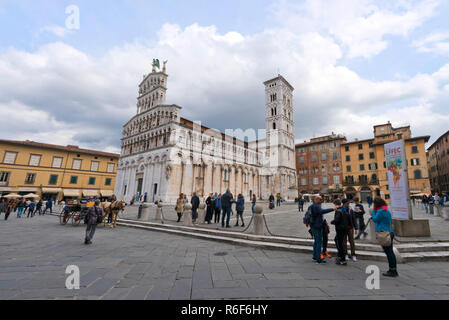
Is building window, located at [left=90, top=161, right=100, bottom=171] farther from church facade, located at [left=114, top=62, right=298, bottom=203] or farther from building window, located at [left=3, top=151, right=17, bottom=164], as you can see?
building window, located at [left=3, top=151, right=17, bottom=164]

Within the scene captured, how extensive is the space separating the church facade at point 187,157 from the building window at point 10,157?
13.4 m

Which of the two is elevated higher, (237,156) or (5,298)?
(237,156)

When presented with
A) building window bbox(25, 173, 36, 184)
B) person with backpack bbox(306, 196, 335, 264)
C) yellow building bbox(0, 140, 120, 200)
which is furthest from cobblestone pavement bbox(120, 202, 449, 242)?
building window bbox(25, 173, 36, 184)

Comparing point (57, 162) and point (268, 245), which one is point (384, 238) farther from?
point (57, 162)

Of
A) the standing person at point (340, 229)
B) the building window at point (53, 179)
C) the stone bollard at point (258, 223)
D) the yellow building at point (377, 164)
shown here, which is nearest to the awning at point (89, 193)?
the building window at point (53, 179)

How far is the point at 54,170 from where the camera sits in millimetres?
30703

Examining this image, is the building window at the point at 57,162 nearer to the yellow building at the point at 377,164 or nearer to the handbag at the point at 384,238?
the handbag at the point at 384,238

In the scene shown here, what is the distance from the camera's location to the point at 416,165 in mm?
28125

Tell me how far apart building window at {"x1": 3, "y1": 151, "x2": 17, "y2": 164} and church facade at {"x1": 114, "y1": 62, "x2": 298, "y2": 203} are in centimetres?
1340

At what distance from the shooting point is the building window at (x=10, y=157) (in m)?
27.2
